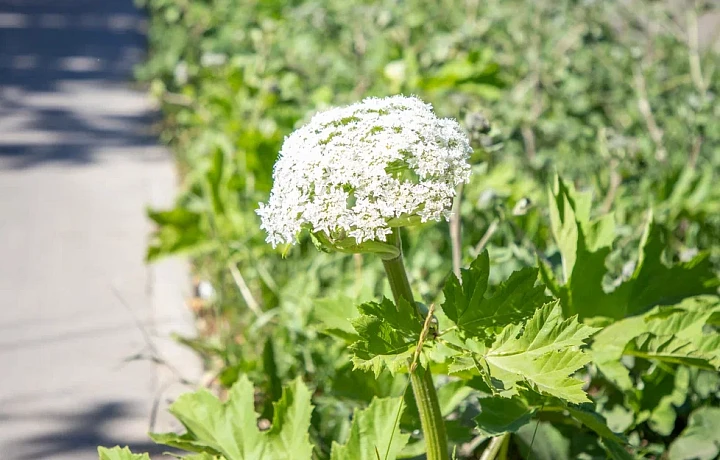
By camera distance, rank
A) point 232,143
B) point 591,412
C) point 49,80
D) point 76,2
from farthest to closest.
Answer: point 76,2, point 49,80, point 232,143, point 591,412

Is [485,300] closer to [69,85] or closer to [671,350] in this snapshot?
[671,350]

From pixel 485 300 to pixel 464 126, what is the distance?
0.90 meters

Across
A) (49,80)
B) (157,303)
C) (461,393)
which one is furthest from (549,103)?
(49,80)

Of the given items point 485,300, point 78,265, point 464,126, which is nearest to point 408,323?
point 485,300

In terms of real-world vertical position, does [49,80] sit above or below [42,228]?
Result: above

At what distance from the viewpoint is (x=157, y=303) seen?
12.0 feet

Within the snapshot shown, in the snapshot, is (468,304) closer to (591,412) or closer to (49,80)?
(591,412)

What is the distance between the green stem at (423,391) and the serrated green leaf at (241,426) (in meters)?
0.27

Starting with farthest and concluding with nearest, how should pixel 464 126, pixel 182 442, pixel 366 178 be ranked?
pixel 464 126 → pixel 182 442 → pixel 366 178

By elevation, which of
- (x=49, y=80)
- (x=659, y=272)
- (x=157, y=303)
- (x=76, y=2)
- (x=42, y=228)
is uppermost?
(x=76, y=2)

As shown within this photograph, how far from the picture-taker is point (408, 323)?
142 cm

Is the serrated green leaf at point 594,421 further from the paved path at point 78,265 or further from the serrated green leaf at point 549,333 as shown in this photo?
the paved path at point 78,265

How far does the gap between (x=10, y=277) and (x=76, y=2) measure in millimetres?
7734

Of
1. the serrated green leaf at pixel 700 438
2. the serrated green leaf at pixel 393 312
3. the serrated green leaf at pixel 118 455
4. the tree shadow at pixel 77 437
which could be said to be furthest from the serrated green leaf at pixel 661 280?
the tree shadow at pixel 77 437
